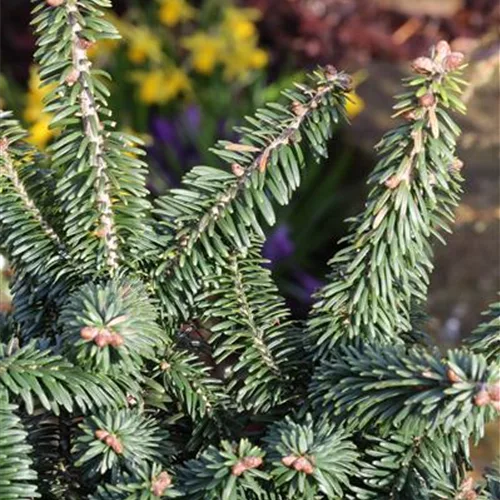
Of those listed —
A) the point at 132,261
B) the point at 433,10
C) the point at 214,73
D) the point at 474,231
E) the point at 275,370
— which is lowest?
the point at 275,370

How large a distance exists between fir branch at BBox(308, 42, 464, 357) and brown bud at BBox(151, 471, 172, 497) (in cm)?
22

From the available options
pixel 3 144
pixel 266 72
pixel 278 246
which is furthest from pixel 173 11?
pixel 3 144

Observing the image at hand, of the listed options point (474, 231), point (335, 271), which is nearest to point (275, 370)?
point (335, 271)

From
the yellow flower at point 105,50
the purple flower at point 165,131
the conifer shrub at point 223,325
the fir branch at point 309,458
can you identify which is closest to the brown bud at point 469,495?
the conifer shrub at point 223,325

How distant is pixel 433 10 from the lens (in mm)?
3809

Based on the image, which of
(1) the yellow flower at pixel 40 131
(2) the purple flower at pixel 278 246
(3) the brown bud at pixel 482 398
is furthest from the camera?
(2) the purple flower at pixel 278 246

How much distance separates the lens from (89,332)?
2.90 ft

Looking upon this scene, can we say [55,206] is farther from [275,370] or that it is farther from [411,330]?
[411,330]

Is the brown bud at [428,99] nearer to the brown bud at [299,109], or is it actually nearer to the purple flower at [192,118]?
the brown bud at [299,109]

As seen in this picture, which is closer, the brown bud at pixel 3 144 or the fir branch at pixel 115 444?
the fir branch at pixel 115 444

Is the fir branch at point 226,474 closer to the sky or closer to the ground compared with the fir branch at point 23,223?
closer to the ground

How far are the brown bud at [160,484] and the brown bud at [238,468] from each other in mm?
60

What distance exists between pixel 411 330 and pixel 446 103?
0.30 m

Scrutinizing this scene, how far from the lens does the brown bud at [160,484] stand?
36.3 inches
